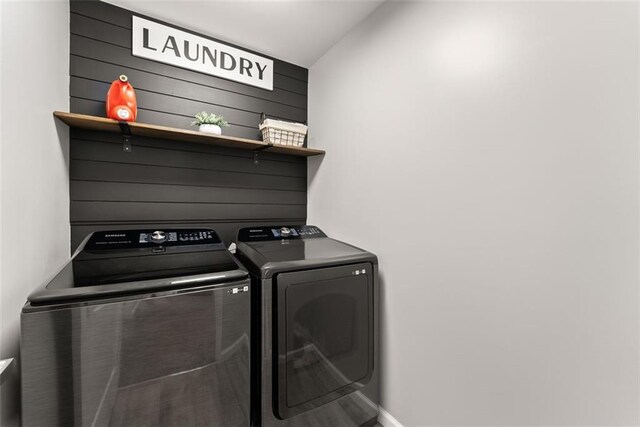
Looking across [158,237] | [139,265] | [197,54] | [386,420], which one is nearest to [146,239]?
[158,237]

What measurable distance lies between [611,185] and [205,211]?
2228mm

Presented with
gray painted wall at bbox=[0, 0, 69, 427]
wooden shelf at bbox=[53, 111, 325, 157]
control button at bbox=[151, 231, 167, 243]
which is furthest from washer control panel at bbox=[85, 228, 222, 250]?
wooden shelf at bbox=[53, 111, 325, 157]

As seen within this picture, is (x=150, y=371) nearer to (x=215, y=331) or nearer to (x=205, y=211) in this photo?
(x=215, y=331)

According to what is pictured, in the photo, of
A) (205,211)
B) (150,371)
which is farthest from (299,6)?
(150,371)

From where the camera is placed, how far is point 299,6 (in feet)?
5.77

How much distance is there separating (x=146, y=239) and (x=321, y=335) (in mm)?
1157

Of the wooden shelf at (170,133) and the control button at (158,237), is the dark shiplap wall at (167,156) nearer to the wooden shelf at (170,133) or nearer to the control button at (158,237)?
the wooden shelf at (170,133)

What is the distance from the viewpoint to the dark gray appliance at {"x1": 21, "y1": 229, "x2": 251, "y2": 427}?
3.08 ft

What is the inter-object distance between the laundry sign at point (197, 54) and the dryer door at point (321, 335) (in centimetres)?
173

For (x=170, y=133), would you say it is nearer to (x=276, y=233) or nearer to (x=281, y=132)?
(x=281, y=132)

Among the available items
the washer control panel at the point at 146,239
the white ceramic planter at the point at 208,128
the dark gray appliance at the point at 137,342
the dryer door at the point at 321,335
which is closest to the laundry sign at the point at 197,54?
the white ceramic planter at the point at 208,128

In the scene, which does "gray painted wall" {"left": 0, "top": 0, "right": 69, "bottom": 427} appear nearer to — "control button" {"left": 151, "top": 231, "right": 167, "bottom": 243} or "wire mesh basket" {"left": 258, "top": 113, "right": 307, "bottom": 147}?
"control button" {"left": 151, "top": 231, "right": 167, "bottom": 243}

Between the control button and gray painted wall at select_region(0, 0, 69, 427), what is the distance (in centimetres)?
45

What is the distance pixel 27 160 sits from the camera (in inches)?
44.3
